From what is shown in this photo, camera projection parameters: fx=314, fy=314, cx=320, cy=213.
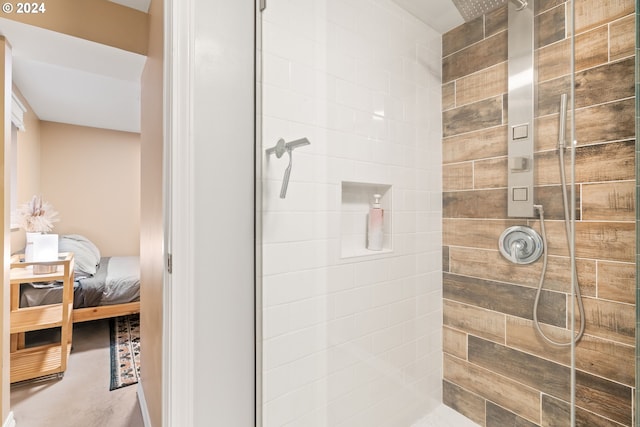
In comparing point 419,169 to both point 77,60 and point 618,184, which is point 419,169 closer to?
point 618,184

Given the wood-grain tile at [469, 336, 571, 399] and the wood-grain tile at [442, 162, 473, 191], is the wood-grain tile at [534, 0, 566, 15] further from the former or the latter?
the wood-grain tile at [469, 336, 571, 399]

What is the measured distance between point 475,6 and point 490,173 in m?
0.46

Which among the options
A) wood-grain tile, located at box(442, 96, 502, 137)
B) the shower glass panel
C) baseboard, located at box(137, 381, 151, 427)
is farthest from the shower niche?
baseboard, located at box(137, 381, 151, 427)

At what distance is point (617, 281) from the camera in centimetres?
76

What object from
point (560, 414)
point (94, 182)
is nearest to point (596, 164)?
point (560, 414)

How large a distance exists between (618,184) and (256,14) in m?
1.12

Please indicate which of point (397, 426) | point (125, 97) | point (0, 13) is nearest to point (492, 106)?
point (397, 426)

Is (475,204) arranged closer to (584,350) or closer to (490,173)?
(490,173)

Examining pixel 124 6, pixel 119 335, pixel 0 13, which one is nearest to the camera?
Answer: pixel 0 13

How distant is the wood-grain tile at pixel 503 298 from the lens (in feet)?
2.31

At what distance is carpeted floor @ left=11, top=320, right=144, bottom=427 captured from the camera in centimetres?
184

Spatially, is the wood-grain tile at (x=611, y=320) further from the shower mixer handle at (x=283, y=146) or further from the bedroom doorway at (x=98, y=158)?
the bedroom doorway at (x=98, y=158)

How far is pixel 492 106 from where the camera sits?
807 millimetres

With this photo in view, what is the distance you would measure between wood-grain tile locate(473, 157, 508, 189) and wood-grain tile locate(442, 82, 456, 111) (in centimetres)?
19
